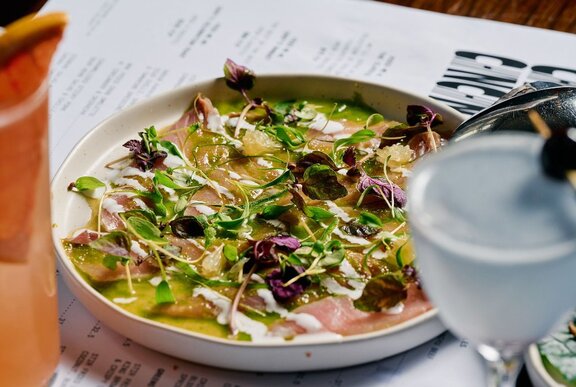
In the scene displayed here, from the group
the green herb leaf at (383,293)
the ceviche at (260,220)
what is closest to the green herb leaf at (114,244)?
the ceviche at (260,220)

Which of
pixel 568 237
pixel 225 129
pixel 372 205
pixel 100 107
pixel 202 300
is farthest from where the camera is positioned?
pixel 100 107

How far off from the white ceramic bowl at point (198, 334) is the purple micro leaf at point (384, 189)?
140 mm

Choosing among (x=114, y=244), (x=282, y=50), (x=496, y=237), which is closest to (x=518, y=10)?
(x=282, y=50)

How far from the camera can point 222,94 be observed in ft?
3.65

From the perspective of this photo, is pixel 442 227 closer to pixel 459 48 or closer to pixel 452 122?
pixel 452 122

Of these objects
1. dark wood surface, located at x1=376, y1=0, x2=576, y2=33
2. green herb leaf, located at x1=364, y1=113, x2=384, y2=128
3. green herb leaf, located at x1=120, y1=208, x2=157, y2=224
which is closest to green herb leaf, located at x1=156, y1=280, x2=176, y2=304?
green herb leaf, located at x1=120, y1=208, x2=157, y2=224

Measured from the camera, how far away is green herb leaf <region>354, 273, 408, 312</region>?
79cm

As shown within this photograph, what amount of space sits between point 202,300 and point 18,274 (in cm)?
17

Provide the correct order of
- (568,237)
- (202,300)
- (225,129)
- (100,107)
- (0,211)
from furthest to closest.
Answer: (100,107), (225,129), (202,300), (0,211), (568,237)

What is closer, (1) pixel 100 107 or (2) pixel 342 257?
(2) pixel 342 257

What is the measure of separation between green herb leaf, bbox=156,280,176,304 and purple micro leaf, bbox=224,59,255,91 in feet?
1.16

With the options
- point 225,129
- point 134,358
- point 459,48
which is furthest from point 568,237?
point 459,48

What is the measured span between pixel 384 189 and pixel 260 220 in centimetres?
13

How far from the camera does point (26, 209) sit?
2.21ft
